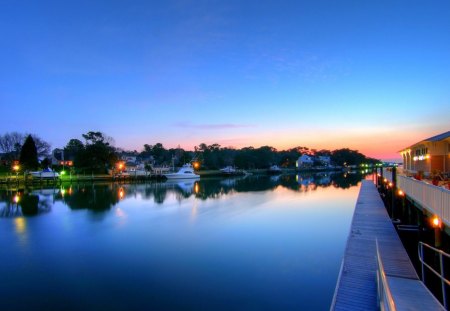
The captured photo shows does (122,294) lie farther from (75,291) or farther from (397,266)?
(397,266)

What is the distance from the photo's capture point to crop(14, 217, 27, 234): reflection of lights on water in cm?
1675

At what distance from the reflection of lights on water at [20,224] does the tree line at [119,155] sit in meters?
40.7

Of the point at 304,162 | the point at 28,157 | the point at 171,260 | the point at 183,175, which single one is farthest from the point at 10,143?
the point at 304,162

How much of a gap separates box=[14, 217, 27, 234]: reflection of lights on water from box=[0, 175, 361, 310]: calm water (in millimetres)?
58

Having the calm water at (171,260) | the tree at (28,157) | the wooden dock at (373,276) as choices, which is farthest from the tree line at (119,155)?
the wooden dock at (373,276)

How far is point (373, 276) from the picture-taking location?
7207mm

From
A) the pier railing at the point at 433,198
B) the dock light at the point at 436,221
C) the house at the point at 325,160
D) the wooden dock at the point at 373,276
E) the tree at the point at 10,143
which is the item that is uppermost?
the tree at the point at 10,143

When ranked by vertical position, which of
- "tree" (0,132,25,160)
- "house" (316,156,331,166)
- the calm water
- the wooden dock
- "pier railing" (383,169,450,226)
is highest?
"tree" (0,132,25,160)

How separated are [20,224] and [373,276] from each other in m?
20.2

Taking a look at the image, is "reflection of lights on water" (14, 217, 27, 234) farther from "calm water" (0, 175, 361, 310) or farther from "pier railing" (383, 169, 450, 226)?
"pier railing" (383, 169, 450, 226)

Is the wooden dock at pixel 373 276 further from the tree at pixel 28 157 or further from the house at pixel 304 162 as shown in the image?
the house at pixel 304 162

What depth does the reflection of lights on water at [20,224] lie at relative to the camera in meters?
16.8

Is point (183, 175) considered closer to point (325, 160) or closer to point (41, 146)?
point (41, 146)

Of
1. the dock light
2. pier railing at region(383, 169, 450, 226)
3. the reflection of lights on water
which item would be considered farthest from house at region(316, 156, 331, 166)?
the dock light
